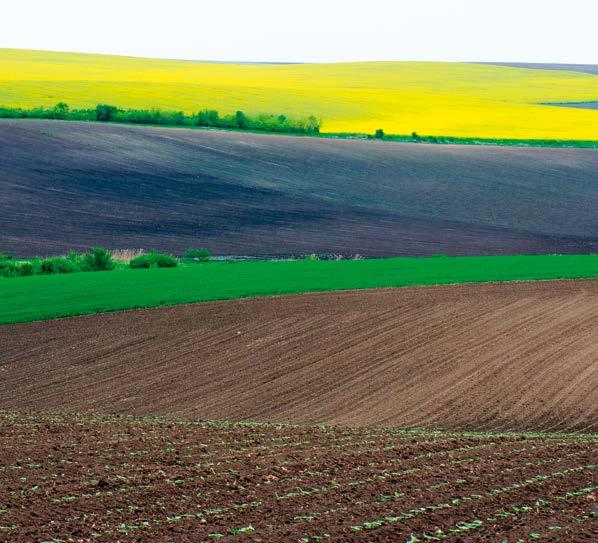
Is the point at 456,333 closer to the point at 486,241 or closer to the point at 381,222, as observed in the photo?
the point at 486,241

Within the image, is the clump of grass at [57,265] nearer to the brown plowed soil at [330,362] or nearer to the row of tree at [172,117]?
the brown plowed soil at [330,362]

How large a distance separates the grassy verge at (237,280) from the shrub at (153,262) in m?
0.66

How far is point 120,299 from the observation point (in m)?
26.1

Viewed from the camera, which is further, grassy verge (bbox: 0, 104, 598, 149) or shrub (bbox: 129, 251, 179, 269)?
grassy verge (bbox: 0, 104, 598, 149)

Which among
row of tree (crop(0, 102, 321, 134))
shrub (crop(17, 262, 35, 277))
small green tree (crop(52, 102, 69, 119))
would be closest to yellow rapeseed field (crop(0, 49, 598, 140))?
small green tree (crop(52, 102, 69, 119))

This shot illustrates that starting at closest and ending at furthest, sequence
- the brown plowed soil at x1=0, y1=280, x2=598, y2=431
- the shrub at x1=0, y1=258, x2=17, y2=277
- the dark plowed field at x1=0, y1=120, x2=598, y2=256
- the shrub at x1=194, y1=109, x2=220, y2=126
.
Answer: the brown plowed soil at x1=0, y1=280, x2=598, y2=431, the shrub at x1=0, y1=258, x2=17, y2=277, the dark plowed field at x1=0, y1=120, x2=598, y2=256, the shrub at x1=194, y1=109, x2=220, y2=126

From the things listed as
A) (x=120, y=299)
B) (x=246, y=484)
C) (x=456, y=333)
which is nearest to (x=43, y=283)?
(x=120, y=299)

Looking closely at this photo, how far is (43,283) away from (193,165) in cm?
2723

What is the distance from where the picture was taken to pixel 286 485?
1031cm

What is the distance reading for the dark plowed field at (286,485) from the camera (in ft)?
29.3

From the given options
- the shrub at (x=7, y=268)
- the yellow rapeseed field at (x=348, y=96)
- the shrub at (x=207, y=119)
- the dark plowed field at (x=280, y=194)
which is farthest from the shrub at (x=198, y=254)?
the yellow rapeseed field at (x=348, y=96)

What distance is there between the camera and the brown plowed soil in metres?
16.5

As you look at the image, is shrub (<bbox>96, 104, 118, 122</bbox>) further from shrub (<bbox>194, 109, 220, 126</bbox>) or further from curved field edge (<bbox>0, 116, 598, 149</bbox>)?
shrub (<bbox>194, 109, 220, 126</bbox>)

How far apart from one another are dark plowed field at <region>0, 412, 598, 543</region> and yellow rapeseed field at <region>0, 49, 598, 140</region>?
203 ft
